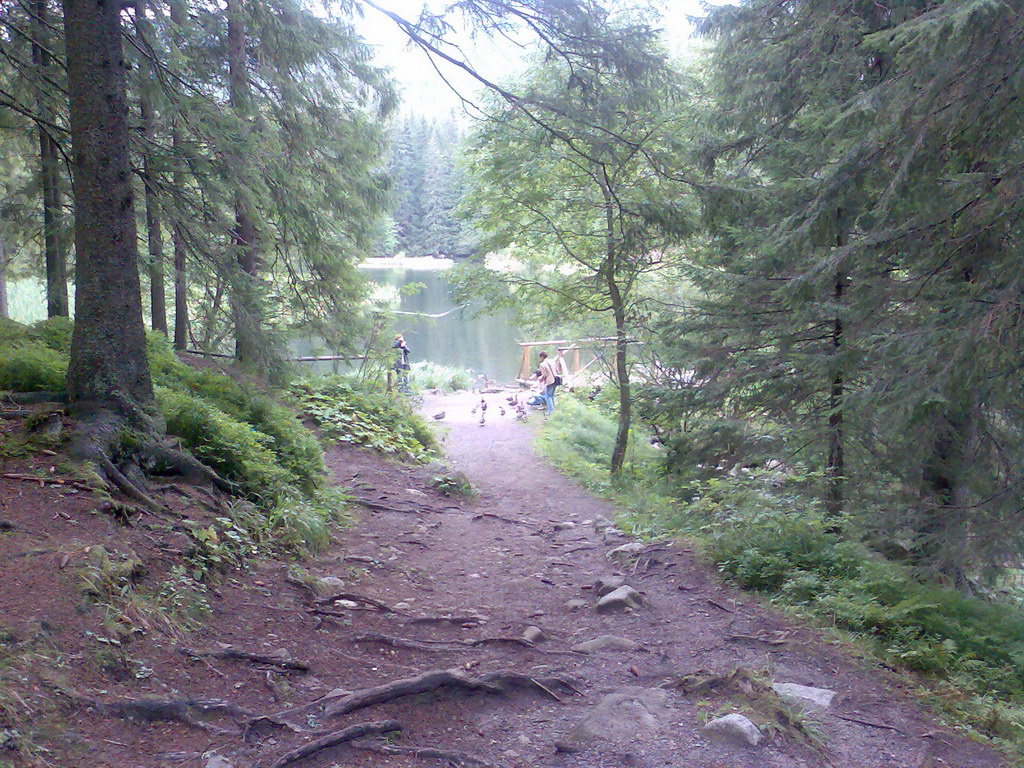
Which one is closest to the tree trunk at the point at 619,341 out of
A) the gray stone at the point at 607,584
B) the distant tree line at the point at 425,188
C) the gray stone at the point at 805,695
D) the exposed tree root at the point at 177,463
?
the gray stone at the point at 607,584

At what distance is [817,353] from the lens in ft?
23.5

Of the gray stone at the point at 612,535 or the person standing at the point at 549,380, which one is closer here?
the gray stone at the point at 612,535

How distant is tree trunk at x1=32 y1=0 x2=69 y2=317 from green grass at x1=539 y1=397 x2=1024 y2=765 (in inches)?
278

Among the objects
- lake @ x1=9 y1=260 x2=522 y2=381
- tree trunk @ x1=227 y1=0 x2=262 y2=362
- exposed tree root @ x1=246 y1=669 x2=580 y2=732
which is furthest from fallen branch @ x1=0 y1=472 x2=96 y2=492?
lake @ x1=9 y1=260 x2=522 y2=381

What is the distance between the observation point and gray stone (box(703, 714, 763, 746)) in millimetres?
3295

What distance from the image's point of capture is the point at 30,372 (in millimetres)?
5441

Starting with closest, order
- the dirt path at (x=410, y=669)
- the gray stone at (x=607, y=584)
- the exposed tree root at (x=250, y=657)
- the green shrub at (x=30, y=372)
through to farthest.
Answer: the dirt path at (x=410, y=669)
the exposed tree root at (x=250, y=657)
the green shrub at (x=30, y=372)
the gray stone at (x=607, y=584)

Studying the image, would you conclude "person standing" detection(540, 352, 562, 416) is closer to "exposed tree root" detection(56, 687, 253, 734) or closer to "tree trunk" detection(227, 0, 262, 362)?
"tree trunk" detection(227, 0, 262, 362)

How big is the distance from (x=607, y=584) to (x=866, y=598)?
1950mm

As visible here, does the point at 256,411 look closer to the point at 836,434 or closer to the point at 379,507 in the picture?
the point at 379,507

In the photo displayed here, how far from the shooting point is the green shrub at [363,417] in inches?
439

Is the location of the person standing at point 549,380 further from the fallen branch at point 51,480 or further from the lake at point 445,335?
the fallen branch at point 51,480

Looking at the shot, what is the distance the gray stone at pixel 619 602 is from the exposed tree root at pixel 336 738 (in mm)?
2575

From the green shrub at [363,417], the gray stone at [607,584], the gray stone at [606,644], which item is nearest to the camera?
the gray stone at [606,644]
